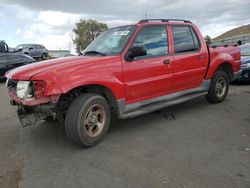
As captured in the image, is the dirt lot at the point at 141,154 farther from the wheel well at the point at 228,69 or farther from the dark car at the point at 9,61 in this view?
the dark car at the point at 9,61

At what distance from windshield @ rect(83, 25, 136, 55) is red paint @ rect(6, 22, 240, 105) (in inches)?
4.8

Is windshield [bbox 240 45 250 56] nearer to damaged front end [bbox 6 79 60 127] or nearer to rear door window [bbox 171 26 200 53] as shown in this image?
rear door window [bbox 171 26 200 53]

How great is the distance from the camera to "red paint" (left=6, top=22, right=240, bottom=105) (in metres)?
4.04

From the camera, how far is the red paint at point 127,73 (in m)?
4.04

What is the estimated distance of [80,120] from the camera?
13.6 feet

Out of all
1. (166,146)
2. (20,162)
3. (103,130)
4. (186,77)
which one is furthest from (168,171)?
(186,77)

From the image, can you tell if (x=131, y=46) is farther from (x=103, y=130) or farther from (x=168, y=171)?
(x=168, y=171)

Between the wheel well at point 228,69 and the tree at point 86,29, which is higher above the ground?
the tree at point 86,29

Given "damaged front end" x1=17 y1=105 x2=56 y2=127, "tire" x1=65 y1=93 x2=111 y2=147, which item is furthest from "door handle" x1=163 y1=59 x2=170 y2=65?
"damaged front end" x1=17 y1=105 x2=56 y2=127

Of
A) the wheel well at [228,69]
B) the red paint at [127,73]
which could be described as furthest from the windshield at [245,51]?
the red paint at [127,73]

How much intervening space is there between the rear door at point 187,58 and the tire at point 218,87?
0.50 m

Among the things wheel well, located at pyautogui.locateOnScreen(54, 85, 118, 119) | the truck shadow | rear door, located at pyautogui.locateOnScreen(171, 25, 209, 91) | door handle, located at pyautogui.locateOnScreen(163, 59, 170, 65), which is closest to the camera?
wheel well, located at pyautogui.locateOnScreen(54, 85, 118, 119)

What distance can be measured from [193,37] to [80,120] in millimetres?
3374

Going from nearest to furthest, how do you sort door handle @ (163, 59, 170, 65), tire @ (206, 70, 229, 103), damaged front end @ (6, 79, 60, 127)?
damaged front end @ (6, 79, 60, 127) < door handle @ (163, 59, 170, 65) < tire @ (206, 70, 229, 103)
